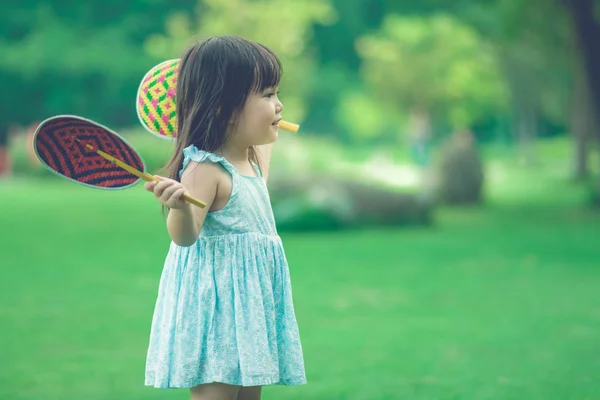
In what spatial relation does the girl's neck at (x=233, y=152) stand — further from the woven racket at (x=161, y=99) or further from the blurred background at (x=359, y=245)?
the blurred background at (x=359, y=245)

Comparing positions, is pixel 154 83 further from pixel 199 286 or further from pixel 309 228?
pixel 309 228

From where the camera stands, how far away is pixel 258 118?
278cm

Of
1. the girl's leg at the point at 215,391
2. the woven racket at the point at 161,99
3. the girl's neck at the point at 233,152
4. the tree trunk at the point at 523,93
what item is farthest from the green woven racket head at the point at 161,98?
the tree trunk at the point at 523,93

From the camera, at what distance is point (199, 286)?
2727 millimetres

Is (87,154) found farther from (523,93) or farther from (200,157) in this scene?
(523,93)

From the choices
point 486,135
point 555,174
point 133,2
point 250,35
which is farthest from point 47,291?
point 486,135

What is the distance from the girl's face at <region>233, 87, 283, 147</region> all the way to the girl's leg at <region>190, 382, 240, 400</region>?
27.9 inches

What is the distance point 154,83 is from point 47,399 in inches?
76.1

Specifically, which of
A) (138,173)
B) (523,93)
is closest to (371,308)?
(138,173)

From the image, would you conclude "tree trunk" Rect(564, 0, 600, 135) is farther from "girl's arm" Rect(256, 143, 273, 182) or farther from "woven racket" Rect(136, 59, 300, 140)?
"woven racket" Rect(136, 59, 300, 140)

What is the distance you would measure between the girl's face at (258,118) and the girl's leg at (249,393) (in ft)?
2.45

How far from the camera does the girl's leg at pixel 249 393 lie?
292 centimetres

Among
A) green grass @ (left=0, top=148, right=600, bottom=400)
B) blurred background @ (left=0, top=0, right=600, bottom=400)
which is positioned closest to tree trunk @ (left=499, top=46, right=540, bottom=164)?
blurred background @ (left=0, top=0, right=600, bottom=400)

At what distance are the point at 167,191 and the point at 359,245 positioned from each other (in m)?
7.68
